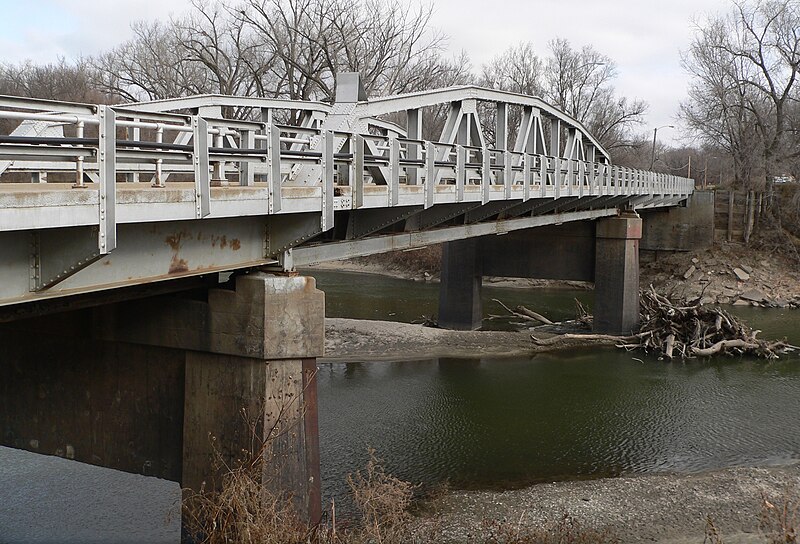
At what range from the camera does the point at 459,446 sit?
1502 cm

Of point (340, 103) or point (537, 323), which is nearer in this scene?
point (340, 103)

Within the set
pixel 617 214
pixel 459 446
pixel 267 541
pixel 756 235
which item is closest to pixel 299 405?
pixel 267 541

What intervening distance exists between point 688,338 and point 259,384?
58.8 ft

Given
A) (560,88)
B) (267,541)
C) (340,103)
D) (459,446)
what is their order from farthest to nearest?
(560,88) → (459,446) → (340,103) → (267,541)

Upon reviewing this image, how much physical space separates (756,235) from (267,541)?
39.5 meters

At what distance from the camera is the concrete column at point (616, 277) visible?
26766 mm

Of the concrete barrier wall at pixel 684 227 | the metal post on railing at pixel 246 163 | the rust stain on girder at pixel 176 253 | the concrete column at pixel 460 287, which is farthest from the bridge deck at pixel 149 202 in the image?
the concrete barrier wall at pixel 684 227

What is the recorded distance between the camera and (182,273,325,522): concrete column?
9422 mm

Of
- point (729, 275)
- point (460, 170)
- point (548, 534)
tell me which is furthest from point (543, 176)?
point (729, 275)

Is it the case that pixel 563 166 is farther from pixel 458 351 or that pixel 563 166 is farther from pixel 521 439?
pixel 521 439

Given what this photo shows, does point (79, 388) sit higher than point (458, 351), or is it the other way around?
point (79, 388)

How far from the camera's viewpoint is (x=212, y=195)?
8008 millimetres

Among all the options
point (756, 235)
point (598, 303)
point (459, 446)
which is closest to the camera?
point (459, 446)

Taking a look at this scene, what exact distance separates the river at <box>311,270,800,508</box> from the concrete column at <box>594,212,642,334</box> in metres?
3.20
